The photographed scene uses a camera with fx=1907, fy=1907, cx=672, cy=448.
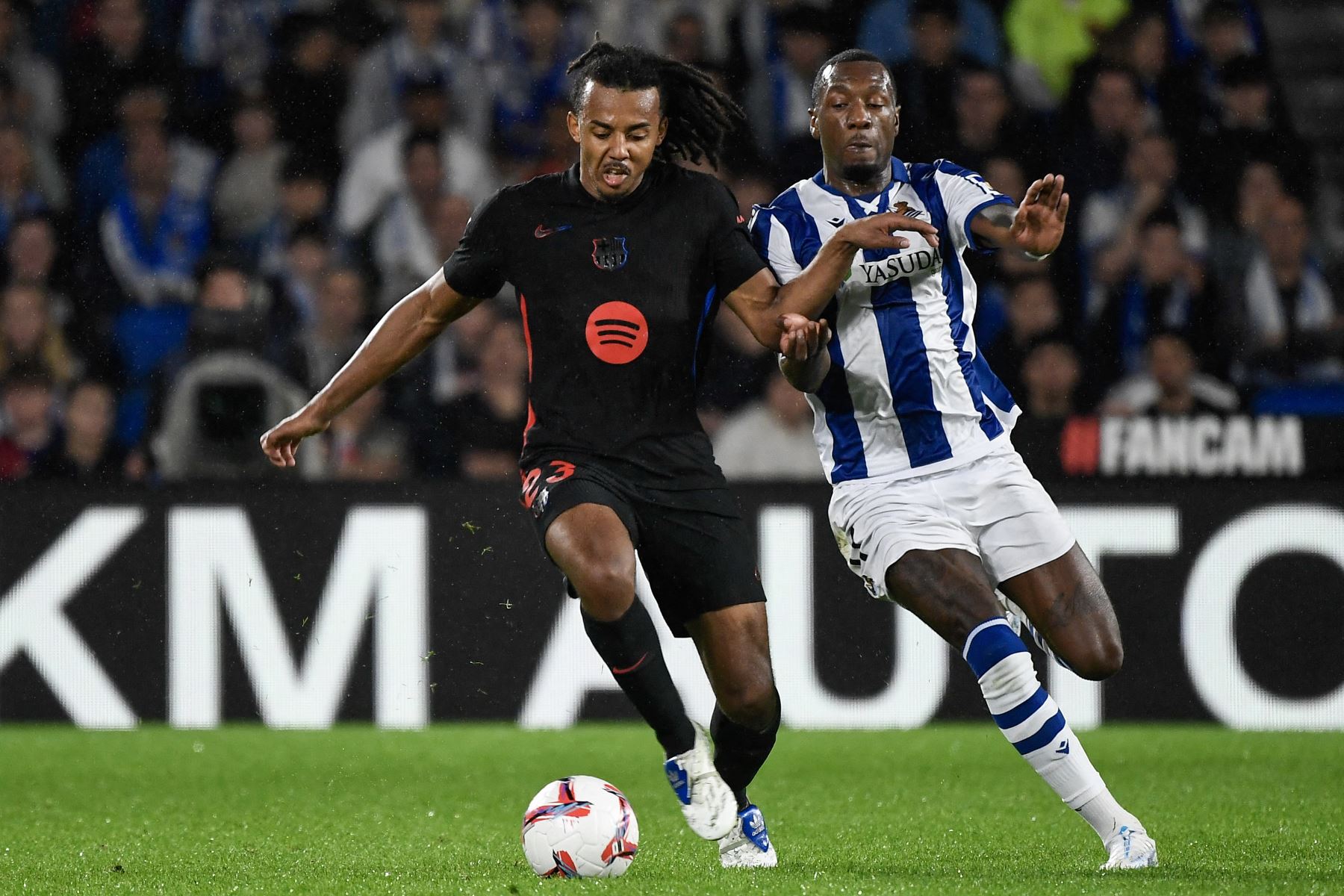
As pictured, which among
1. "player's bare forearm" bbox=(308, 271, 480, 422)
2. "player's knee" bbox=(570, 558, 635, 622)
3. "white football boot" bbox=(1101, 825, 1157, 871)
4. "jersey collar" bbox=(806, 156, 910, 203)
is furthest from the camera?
"jersey collar" bbox=(806, 156, 910, 203)

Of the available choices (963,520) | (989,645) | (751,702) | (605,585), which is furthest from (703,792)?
(963,520)

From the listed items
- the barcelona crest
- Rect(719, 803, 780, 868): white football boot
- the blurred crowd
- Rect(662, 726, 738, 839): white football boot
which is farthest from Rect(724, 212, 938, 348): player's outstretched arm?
the blurred crowd

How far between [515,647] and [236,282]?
2.54 meters

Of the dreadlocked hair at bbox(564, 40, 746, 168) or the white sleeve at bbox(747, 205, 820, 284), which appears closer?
the dreadlocked hair at bbox(564, 40, 746, 168)

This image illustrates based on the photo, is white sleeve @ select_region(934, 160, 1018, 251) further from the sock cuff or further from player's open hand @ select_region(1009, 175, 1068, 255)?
the sock cuff

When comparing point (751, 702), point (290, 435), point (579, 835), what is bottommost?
point (579, 835)

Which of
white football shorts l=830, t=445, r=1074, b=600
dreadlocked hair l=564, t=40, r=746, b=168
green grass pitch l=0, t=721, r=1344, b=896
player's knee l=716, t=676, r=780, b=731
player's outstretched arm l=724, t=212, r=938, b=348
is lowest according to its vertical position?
green grass pitch l=0, t=721, r=1344, b=896

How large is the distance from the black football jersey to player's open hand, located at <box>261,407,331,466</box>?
55 centimetres

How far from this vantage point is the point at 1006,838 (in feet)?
18.3

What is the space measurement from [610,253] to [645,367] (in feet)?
1.06

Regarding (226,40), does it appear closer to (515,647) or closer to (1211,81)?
(515,647)

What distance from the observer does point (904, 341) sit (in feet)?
17.6

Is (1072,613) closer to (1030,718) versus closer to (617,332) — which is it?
(1030,718)

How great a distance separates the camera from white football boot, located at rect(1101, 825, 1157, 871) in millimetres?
4812
